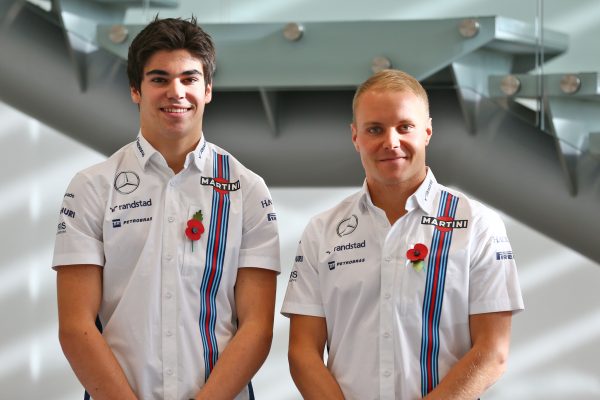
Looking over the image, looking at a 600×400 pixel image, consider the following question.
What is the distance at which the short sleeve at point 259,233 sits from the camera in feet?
9.00

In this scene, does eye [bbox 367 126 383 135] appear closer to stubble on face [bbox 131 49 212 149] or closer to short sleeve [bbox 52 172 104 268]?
stubble on face [bbox 131 49 212 149]

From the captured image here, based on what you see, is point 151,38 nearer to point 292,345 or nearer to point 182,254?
point 182,254

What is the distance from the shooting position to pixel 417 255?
104 inches

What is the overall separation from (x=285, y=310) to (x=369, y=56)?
211cm

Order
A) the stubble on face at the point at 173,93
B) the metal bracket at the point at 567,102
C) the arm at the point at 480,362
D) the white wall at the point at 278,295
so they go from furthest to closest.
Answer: the white wall at the point at 278,295 → the metal bracket at the point at 567,102 → the stubble on face at the point at 173,93 → the arm at the point at 480,362

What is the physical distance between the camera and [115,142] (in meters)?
5.15

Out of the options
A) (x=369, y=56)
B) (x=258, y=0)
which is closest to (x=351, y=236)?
(x=369, y=56)

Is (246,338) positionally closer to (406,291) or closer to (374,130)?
(406,291)

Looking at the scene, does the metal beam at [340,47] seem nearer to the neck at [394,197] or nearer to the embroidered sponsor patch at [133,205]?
the neck at [394,197]

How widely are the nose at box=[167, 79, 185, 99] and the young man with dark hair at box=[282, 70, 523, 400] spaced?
0.46 meters

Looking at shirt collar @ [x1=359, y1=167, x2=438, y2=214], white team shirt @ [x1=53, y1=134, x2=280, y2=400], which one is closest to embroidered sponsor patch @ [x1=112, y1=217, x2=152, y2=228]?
white team shirt @ [x1=53, y1=134, x2=280, y2=400]

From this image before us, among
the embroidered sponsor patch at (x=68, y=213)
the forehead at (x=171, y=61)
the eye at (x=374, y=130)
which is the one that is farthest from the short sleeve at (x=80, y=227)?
the eye at (x=374, y=130)

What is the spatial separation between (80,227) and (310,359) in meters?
0.68

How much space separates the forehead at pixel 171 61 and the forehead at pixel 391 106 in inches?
18.1
